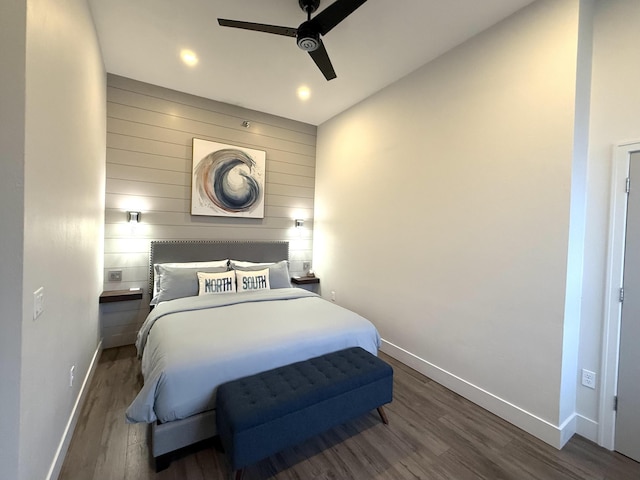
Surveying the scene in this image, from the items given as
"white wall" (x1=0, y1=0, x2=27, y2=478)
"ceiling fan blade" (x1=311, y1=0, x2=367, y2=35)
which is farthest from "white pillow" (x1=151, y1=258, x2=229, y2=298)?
"ceiling fan blade" (x1=311, y1=0, x2=367, y2=35)

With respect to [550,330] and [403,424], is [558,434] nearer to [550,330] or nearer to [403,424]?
[550,330]

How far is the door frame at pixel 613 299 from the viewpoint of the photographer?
1.86 meters

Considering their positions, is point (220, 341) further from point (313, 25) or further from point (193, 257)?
point (313, 25)

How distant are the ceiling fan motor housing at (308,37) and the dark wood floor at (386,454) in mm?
2859

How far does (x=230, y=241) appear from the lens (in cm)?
395

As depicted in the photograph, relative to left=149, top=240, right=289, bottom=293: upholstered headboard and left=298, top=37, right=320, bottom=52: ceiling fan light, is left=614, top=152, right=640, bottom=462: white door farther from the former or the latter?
left=149, top=240, right=289, bottom=293: upholstered headboard

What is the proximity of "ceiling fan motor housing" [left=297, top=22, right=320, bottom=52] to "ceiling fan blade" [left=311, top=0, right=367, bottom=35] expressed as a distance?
1.6 inches

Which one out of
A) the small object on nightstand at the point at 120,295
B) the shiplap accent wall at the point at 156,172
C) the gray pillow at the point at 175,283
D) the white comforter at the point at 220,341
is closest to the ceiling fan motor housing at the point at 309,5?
the shiplap accent wall at the point at 156,172

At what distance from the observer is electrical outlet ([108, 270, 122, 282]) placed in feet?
10.6

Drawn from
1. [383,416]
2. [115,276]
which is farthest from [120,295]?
[383,416]

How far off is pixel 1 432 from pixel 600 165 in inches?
141

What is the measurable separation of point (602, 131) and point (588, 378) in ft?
5.86

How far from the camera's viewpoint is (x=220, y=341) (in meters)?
1.93

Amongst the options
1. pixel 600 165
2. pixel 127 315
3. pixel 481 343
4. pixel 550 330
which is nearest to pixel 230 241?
pixel 127 315
